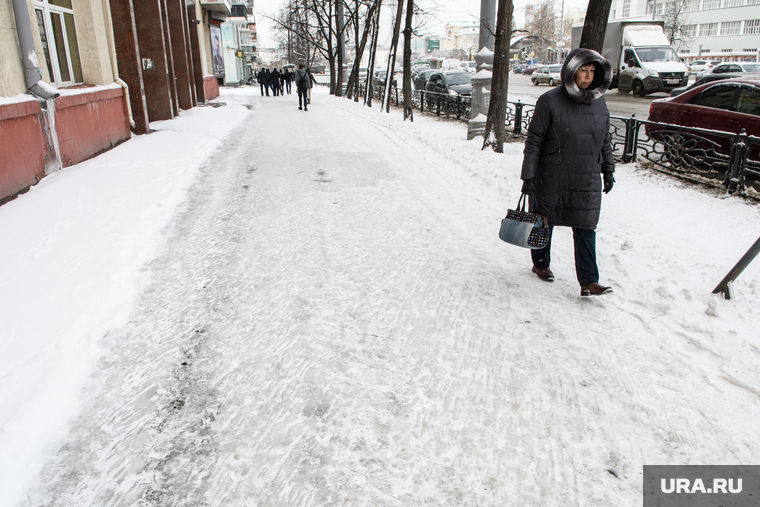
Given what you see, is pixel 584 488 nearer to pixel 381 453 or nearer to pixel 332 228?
pixel 381 453

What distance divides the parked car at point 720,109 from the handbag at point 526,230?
211 inches

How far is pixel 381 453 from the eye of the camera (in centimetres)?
242

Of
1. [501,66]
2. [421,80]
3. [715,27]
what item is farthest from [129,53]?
[715,27]

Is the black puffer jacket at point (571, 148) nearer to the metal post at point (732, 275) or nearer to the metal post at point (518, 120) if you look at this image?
the metal post at point (732, 275)

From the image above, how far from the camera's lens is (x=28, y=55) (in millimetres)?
7156

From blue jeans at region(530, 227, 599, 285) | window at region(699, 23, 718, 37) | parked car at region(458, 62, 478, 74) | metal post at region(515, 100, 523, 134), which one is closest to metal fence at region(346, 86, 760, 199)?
metal post at region(515, 100, 523, 134)

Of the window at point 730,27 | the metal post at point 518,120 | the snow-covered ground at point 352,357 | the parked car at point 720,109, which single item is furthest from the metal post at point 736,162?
the window at point 730,27

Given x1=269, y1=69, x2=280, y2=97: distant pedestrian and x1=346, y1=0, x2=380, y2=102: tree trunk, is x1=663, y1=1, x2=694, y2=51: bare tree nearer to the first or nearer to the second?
x1=346, y1=0, x2=380, y2=102: tree trunk

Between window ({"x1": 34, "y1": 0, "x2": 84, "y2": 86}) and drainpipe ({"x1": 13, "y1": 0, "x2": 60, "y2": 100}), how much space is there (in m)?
1.48

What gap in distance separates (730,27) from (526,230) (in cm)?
7008

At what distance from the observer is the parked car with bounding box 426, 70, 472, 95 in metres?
23.0

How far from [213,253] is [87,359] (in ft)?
5.99

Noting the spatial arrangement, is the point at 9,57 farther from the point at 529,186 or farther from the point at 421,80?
the point at 421,80

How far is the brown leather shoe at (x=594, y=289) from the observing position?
396 cm
